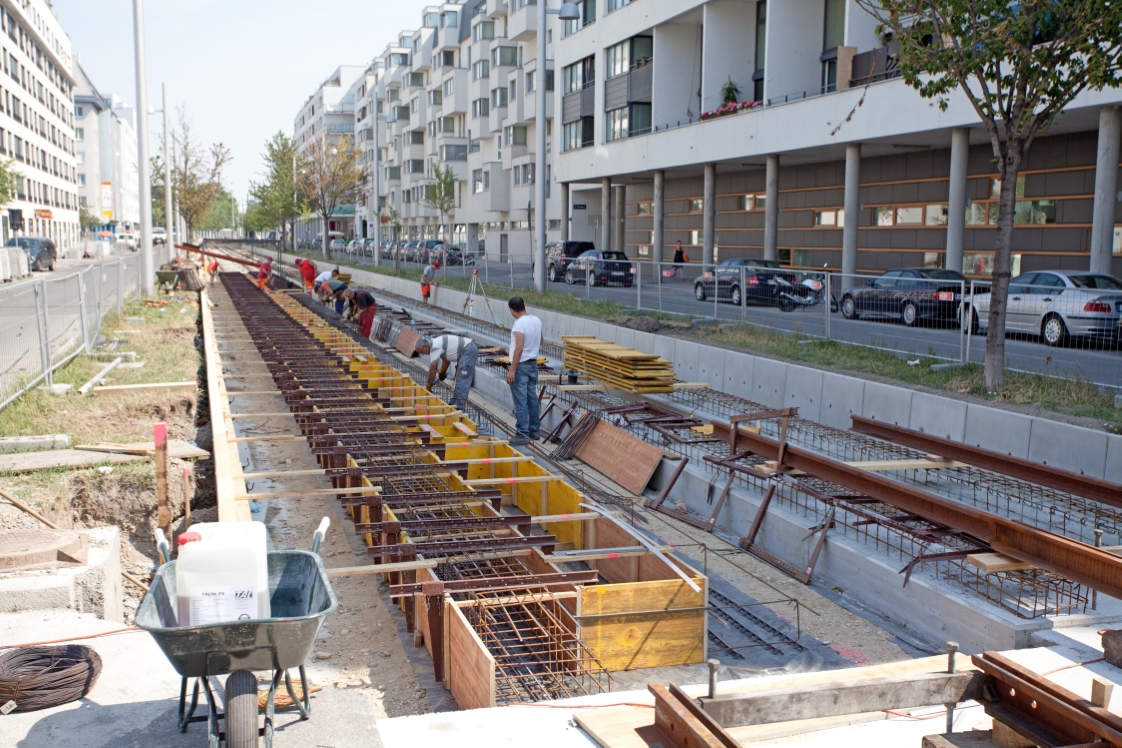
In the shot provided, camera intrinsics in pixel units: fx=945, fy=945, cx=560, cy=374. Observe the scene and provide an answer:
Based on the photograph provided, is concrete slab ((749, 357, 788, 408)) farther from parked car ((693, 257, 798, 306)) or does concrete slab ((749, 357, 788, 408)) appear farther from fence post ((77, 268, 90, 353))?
fence post ((77, 268, 90, 353))

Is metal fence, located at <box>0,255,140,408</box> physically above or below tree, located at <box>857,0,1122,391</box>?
below

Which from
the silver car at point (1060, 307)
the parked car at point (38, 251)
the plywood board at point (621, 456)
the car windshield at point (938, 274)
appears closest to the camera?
the plywood board at point (621, 456)

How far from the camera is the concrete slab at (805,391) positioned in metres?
13.8

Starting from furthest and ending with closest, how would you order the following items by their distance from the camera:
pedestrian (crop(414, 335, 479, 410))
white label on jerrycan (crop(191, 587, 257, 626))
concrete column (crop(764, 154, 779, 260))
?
concrete column (crop(764, 154, 779, 260)) < pedestrian (crop(414, 335, 479, 410)) < white label on jerrycan (crop(191, 587, 257, 626))

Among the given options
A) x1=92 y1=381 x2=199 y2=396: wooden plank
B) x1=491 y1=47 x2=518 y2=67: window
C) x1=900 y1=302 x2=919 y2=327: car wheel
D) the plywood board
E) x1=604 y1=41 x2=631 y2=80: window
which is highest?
x1=491 y1=47 x2=518 y2=67: window

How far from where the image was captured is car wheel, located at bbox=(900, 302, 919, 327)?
1607 centimetres

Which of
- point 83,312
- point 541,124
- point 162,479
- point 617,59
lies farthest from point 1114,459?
point 617,59

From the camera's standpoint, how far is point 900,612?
24.9 feet

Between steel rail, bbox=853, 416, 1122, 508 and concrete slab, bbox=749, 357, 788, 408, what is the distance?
2825 mm

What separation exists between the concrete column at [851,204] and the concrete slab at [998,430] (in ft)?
66.3

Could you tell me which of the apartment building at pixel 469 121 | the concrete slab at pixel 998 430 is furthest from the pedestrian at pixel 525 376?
the apartment building at pixel 469 121

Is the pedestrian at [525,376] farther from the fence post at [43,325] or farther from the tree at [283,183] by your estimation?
the tree at [283,183]

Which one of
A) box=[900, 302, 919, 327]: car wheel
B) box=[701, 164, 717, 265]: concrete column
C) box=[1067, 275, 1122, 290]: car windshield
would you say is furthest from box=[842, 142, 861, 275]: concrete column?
box=[900, 302, 919, 327]: car wheel

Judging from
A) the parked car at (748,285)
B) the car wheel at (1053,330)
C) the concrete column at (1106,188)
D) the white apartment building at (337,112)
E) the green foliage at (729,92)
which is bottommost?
the car wheel at (1053,330)
